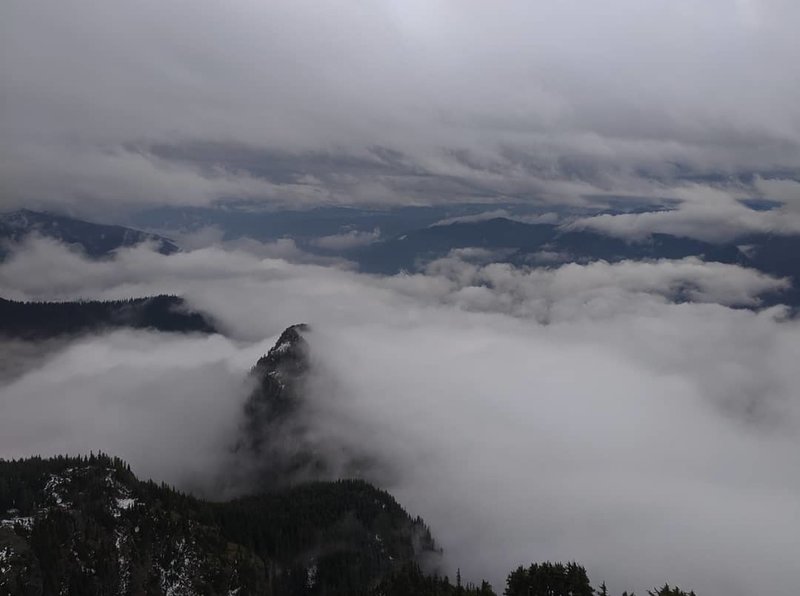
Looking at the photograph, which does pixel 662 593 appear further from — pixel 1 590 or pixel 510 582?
pixel 1 590

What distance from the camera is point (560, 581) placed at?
12275cm

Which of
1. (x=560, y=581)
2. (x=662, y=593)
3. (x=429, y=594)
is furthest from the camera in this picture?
(x=429, y=594)

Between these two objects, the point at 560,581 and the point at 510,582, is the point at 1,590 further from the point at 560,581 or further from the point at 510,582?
the point at 560,581

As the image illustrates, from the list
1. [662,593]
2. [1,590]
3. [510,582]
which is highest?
[662,593]

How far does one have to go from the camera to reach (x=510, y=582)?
130000 mm

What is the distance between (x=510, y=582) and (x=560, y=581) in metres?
12.6

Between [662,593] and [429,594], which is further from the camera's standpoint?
[429,594]

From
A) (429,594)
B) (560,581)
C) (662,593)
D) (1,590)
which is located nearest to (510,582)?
(560,581)

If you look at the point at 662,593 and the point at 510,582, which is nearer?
the point at 662,593

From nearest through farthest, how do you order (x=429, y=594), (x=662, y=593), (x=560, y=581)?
(x=662, y=593) → (x=560, y=581) → (x=429, y=594)

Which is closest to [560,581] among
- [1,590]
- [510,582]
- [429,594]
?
[510,582]

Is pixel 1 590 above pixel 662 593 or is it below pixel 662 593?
below

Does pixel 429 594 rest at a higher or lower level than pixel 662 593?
lower

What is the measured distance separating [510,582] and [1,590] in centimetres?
18242
